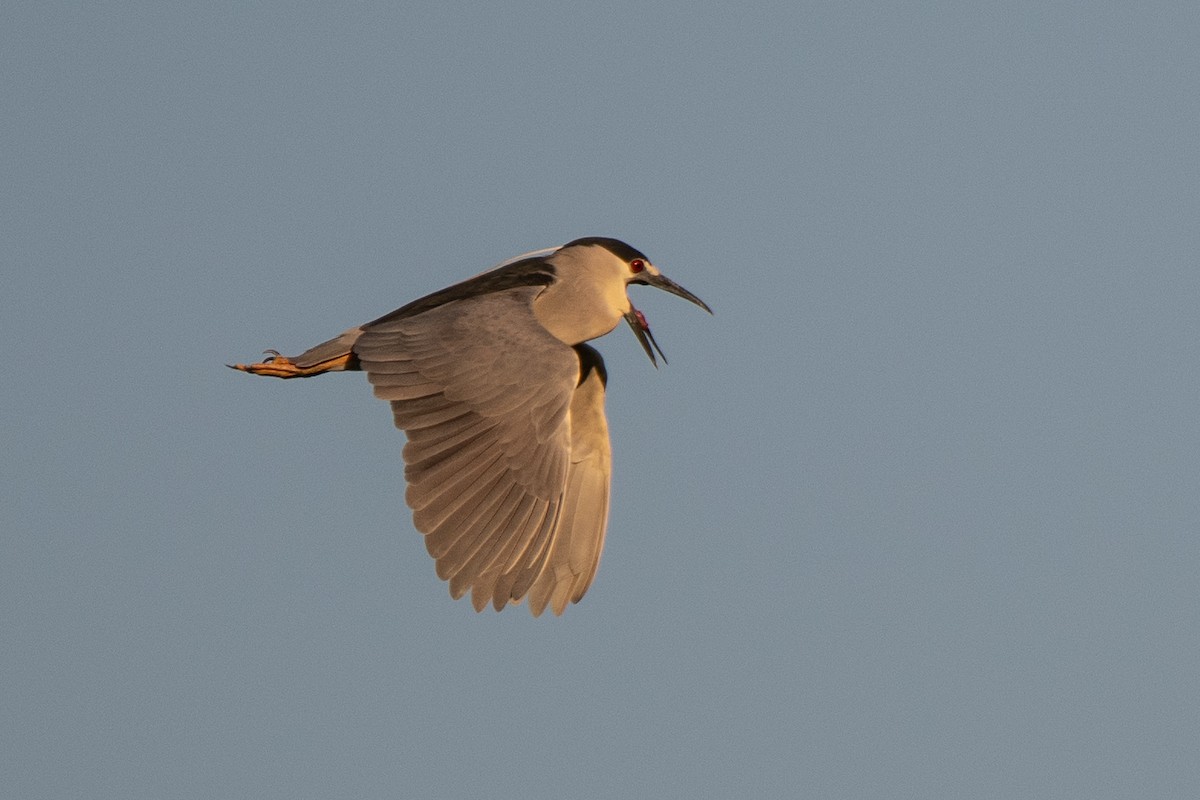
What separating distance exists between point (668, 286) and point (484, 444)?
3.54 meters

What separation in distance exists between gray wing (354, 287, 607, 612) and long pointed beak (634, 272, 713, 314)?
258 centimetres

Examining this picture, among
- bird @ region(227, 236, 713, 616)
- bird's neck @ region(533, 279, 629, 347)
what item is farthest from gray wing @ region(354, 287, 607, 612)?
bird's neck @ region(533, 279, 629, 347)

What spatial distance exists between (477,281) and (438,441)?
2.08 metres

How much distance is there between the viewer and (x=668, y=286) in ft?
42.2

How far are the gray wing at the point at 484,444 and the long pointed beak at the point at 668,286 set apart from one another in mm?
2579

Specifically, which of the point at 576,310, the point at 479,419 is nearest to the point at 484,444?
the point at 479,419

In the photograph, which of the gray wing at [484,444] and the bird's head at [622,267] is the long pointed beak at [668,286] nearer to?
the bird's head at [622,267]

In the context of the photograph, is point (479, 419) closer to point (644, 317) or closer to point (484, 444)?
point (484, 444)

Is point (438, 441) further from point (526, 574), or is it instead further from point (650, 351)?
point (650, 351)

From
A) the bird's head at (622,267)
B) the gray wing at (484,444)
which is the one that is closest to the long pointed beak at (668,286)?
the bird's head at (622,267)

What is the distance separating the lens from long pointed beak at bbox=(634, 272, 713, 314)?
41.5ft

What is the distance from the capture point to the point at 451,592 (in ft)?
31.1

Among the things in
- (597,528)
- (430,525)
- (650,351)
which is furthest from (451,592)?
(650,351)

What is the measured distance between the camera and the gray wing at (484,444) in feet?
31.3
